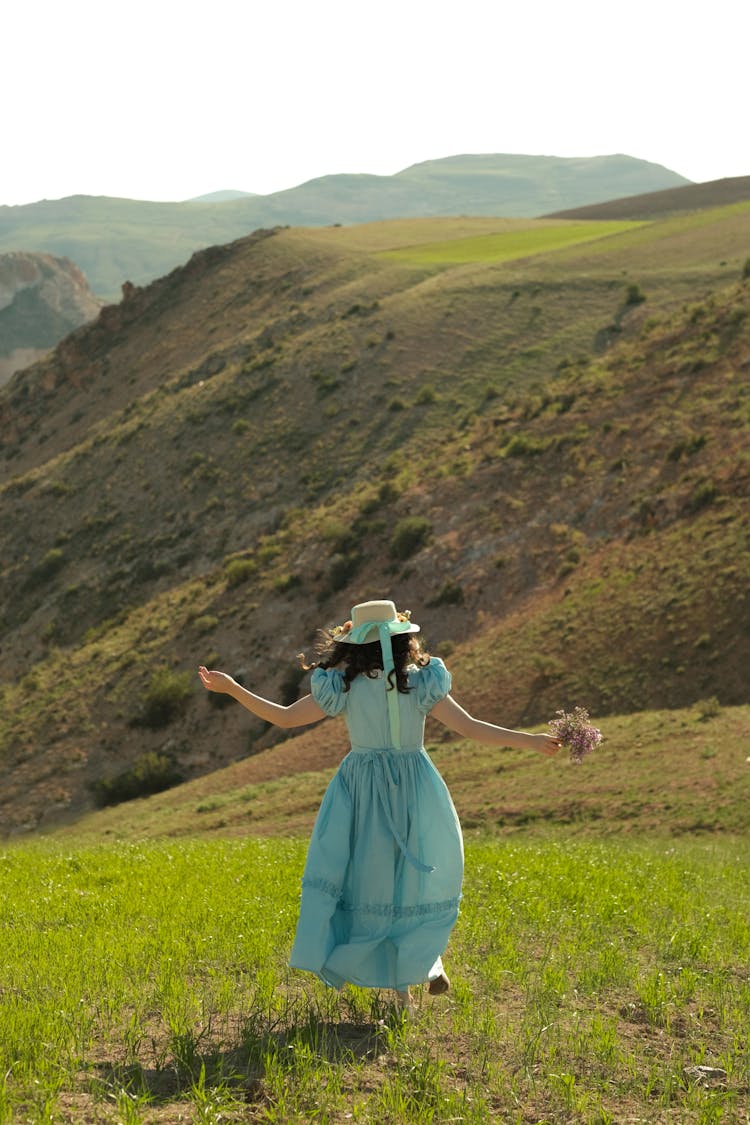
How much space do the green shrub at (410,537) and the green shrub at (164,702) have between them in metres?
8.41

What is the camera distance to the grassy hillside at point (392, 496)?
3178 cm

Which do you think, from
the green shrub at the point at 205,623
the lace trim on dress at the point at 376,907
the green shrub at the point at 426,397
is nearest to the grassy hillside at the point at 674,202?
the green shrub at the point at 426,397

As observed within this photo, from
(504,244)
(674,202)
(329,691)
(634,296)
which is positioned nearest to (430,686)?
(329,691)

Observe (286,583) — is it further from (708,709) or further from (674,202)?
(674,202)

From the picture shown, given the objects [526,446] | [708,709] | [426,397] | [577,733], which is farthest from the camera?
[426,397]

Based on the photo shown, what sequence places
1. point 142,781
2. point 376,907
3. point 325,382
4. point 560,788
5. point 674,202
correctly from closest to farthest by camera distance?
1. point 376,907
2. point 560,788
3. point 142,781
4. point 325,382
5. point 674,202

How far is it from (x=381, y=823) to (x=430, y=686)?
2.54 ft

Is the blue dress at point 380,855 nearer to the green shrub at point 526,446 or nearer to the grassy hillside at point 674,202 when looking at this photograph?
the green shrub at point 526,446

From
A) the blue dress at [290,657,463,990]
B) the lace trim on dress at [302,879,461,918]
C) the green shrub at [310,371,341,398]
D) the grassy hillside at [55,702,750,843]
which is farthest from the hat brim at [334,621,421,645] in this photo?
the green shrub at [310,371,341,398]

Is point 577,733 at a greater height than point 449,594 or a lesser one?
greater

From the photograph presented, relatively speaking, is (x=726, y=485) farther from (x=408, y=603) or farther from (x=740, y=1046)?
(x=740, y=1046)

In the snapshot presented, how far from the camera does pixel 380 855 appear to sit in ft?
20.8

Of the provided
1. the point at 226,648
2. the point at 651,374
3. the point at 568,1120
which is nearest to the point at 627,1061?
the point at 568,1120

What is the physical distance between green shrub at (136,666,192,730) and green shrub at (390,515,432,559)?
331 inches
